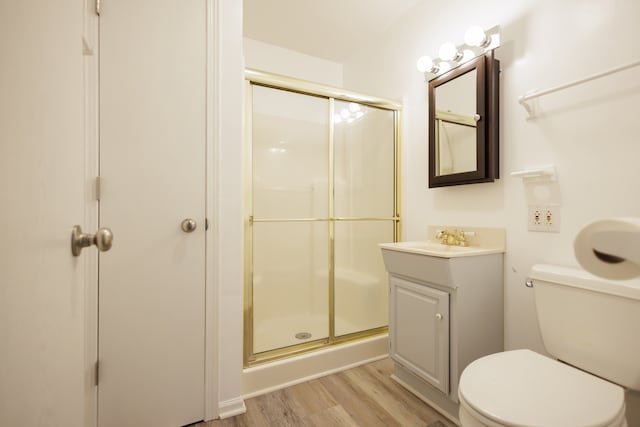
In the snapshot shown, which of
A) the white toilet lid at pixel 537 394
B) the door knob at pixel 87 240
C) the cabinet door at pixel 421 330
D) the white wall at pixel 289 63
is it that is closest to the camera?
the door knob at pixel 87 240

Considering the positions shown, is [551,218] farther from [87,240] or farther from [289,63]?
[289,63]

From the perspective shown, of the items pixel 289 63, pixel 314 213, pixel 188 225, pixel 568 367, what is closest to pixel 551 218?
pixel 568 367

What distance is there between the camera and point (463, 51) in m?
1.78

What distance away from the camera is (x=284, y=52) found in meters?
2.73

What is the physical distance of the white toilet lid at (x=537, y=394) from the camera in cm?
83

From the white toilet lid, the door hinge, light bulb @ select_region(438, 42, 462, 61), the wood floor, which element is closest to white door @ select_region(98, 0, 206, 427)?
the door hinge

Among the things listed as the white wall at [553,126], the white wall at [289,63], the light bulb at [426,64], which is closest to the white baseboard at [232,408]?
the white wall at [553,126]

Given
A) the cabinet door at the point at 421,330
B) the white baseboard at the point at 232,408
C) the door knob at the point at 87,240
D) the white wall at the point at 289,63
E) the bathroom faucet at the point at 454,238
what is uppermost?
the white wall at the point at 289,63

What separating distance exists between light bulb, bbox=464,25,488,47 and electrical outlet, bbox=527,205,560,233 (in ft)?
2.99

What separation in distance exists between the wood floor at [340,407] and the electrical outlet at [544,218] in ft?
3.47

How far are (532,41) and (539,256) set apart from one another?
1.06 meters

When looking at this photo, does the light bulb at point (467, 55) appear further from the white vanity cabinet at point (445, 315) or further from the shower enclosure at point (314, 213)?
the white vanity cabinet at point (445, 315)

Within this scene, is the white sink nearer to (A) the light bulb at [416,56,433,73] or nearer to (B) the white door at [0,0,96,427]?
(A) the light bulb at [416,56,433,73]

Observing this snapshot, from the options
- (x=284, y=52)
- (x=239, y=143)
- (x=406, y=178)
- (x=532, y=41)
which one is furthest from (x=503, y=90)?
(x=284, y=52)
